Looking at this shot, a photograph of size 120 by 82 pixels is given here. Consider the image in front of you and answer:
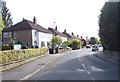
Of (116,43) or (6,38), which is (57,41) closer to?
(6,38)

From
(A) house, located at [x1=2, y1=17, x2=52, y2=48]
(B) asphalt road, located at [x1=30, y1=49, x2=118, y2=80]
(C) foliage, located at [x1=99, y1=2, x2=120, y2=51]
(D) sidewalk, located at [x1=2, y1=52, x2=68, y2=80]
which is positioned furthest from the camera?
(A) house, located at [x1=2, y1=17, x2=52, y2=48]

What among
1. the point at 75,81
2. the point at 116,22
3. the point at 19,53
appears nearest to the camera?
the point at 75,81

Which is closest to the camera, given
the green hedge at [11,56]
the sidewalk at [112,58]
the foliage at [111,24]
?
the green hedge at [11,56]

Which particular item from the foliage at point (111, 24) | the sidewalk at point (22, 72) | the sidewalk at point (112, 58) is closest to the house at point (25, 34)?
the sidewalk at point (112, 58)

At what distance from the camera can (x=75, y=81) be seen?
48.5 feet

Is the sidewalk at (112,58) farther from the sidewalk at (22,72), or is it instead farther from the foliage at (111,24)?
the sidewalk at (22,72)

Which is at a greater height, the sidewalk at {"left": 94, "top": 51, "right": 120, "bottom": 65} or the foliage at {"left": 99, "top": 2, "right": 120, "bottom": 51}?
the foliage at {"left": 99, "top": 2, "right": 120, "bottom": 51}

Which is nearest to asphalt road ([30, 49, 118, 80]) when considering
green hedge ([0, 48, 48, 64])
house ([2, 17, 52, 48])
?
green hedge ([0, 48, 48, 64])

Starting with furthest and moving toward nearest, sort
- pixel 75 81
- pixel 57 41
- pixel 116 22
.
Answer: pixel 57 41 → pixel 116 22 → pixel 75 81

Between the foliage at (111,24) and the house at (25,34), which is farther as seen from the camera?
the house at (25,34)

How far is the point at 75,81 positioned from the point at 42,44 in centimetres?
6581

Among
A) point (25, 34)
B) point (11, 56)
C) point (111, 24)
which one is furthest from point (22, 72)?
point (25, 34)

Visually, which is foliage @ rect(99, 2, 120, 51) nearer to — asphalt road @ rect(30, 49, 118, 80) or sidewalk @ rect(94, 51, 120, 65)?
sidewalk @ rect(94, 51, 120, 65)

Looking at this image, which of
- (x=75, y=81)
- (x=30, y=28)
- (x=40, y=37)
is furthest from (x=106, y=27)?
(x=40, y=37)
